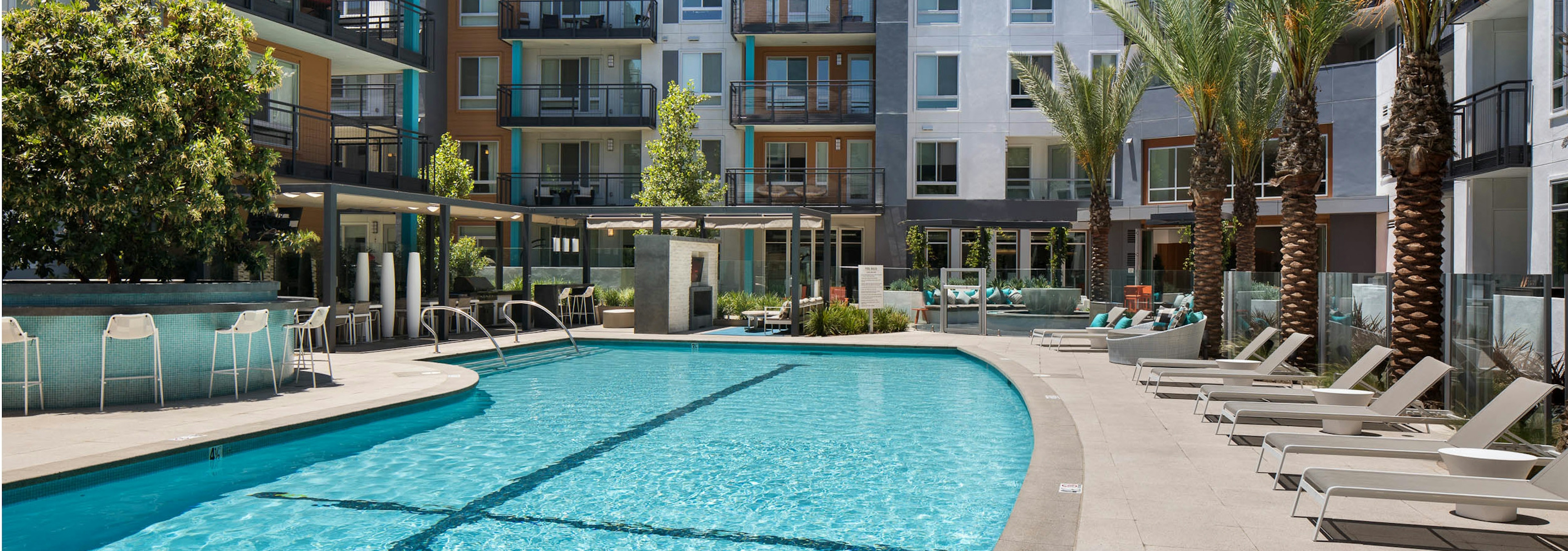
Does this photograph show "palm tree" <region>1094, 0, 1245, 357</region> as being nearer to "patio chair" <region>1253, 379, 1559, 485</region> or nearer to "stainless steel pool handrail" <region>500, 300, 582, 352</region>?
"patio chair" <region>1253, 379, 1559, 485</region>

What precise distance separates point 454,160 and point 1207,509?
906 inches

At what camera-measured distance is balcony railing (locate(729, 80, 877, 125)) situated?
28.7 meters

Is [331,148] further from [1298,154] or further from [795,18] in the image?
[1298,154]

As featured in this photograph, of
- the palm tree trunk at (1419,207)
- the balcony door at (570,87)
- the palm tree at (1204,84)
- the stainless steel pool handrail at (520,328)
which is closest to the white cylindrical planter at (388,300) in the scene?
the stainless steel pool handrail at (520,328)

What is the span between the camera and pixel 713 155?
98.2 ft

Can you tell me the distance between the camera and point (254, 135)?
17.1 m

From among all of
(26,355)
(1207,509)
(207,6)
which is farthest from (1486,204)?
(26,355)

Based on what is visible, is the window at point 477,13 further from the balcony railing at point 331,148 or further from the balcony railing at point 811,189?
the balcony railing at point 331,148

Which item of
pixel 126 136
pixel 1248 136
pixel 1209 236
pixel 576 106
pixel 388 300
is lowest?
pixel 388 300

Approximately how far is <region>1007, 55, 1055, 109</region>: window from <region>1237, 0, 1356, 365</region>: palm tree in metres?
16.0

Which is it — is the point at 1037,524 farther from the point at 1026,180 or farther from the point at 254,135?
the point at 1026,180

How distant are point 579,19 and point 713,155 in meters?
5.67

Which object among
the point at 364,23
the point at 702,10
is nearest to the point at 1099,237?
the point at 702,10

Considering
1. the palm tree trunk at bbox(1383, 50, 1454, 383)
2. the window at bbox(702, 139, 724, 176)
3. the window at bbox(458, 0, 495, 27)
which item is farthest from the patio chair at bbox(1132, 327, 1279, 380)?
the window at bbox(458, 0, 495, 27)
